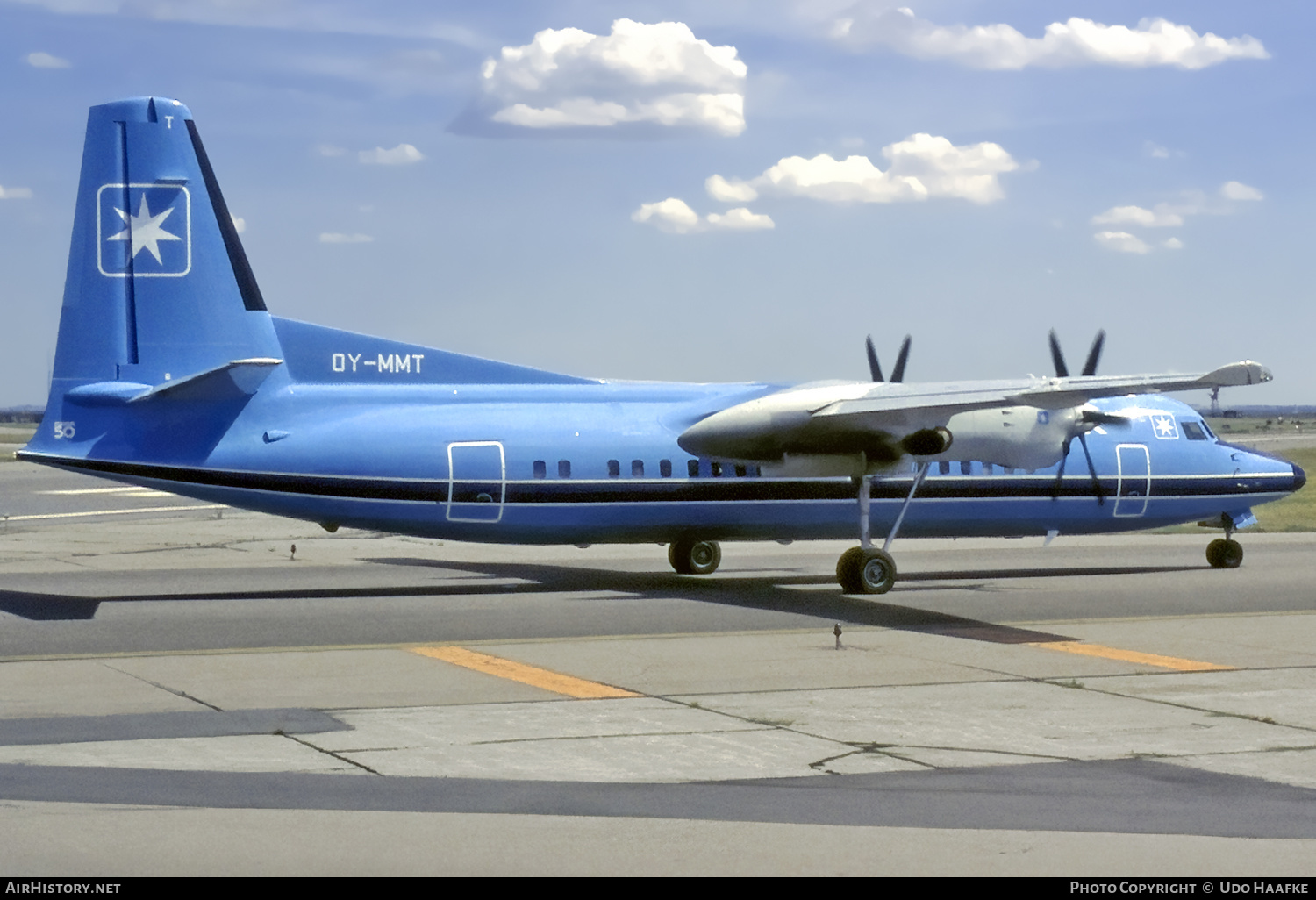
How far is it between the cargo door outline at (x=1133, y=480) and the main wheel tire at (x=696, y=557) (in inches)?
310

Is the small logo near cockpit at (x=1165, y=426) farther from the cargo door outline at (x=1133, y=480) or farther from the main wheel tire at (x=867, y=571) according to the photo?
the main wheel tire at (x=867, y=571)

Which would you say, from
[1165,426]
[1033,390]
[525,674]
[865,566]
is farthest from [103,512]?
[525,674]

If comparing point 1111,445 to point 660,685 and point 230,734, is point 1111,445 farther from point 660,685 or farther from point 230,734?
point 230,734

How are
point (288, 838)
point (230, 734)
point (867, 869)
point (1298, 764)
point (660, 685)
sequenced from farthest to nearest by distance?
1. point (660, 685)
2. point (230, 734)
3. point (1298, 764)
4. point (288, 838)
5. point (867, 869)

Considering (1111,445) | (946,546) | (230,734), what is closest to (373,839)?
(230,734)

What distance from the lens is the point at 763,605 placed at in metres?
24.4

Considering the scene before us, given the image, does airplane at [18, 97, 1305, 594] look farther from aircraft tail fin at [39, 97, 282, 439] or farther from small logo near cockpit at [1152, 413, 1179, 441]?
small logo near cockpit at [1152, 413, 1179, 441]

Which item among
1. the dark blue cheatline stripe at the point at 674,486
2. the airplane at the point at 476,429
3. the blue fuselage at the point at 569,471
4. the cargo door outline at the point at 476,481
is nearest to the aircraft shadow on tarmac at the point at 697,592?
the airplane at the point at 476,429

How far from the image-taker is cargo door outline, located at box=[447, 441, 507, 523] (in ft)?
80.6

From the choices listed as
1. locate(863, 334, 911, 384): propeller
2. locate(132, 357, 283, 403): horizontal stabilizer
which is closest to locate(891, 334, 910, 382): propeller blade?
locate(863, 334, 911, 384): propeller

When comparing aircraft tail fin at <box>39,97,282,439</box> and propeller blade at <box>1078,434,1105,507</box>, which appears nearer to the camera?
aircraft tail fin at <box>39,97,282,439</box>

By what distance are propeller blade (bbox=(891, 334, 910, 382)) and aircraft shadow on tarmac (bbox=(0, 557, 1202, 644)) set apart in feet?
13.1

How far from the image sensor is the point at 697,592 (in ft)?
86.3

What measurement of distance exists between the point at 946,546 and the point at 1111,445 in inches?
403
